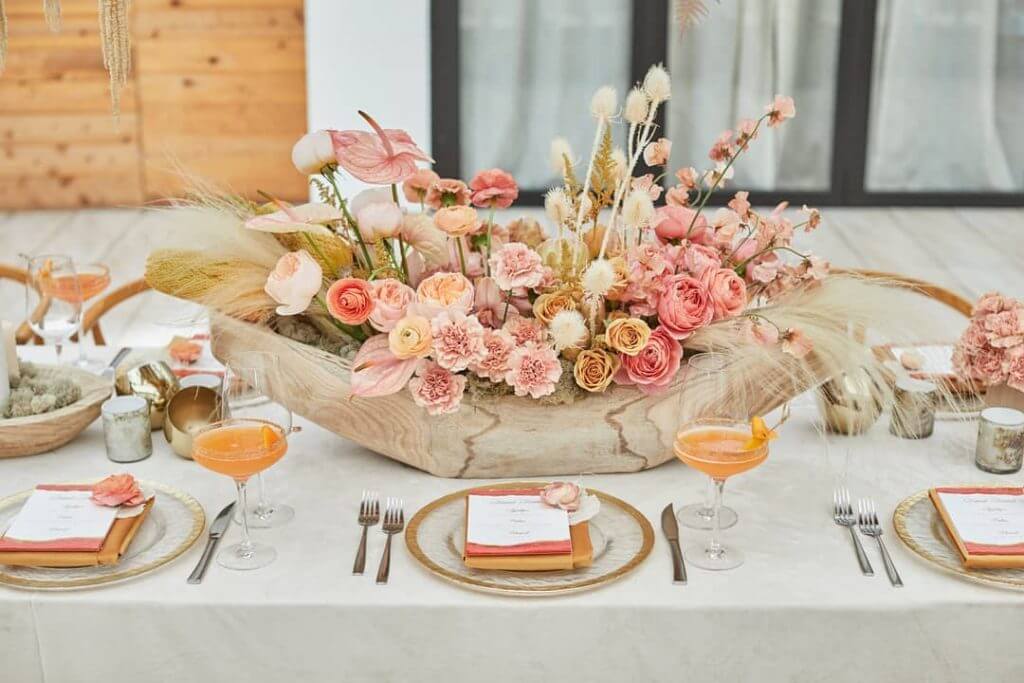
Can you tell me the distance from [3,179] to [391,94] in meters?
2.01

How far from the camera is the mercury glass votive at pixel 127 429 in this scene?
1.78 meters

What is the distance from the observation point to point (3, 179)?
5805 mm

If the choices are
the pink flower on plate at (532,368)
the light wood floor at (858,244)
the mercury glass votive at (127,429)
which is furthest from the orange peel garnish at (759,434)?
the light wood floor at (858,244)

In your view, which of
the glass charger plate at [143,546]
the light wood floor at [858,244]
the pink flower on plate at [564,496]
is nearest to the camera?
the glass charger plate at [143,546]

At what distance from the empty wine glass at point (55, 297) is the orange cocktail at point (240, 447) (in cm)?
70

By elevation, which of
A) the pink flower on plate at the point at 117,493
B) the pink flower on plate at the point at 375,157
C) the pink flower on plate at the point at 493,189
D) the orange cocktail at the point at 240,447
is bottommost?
the pink flower on plate at the point at 117,493

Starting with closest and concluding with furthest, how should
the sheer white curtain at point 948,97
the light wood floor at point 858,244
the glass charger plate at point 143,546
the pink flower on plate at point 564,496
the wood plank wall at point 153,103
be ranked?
the glass charger plate at point 143,546 → the pink flower on plate at point 564,496 → the light wood floor at point 858,244 → the sheer white curtain at point 948,97 → the wood plank wall at point 153,103

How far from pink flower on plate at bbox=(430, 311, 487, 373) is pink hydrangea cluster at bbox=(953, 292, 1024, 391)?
2.39ft

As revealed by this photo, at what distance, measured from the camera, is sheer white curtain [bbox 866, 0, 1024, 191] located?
522cm

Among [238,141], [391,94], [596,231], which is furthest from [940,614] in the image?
[238,141]

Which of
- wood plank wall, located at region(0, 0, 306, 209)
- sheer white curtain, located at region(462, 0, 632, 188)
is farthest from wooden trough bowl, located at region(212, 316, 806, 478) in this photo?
wood plank wall, located at region(0, 0, 306, 209)

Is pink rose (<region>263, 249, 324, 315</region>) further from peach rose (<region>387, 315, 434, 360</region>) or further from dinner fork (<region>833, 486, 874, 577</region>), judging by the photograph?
dinner fork (<region>833, 486, 874, 577</region>)

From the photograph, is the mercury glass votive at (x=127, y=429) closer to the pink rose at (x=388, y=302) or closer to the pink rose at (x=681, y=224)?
the pink rose at (x=388, y=302)

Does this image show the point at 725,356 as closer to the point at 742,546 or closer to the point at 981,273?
the point at 742,546
